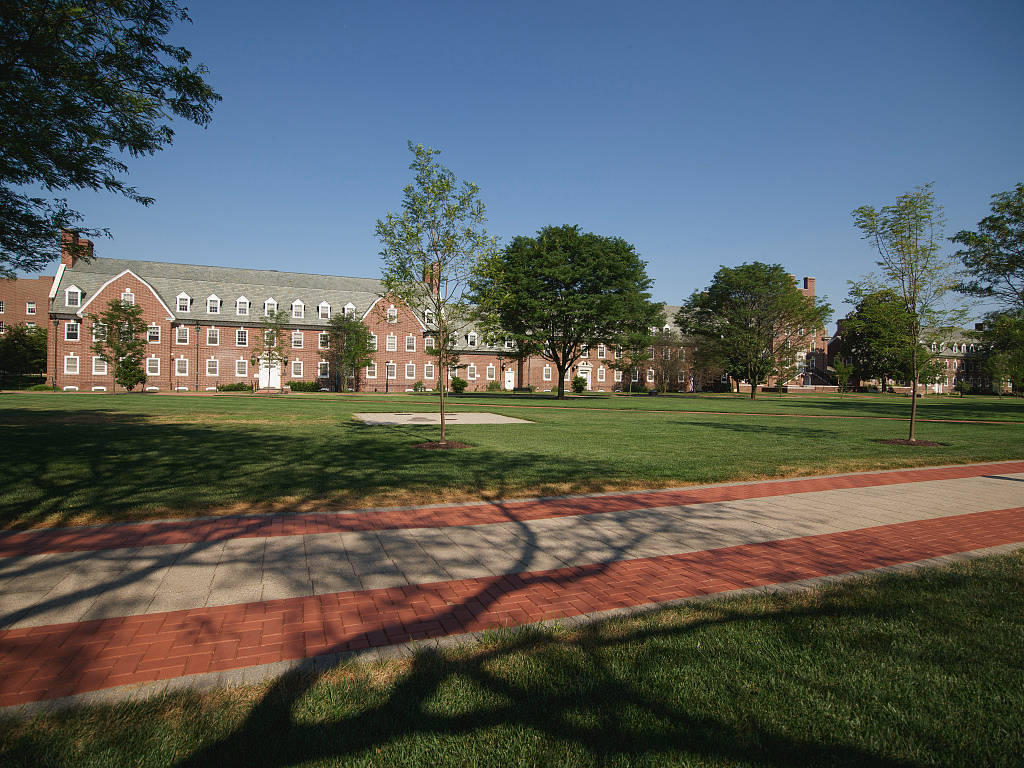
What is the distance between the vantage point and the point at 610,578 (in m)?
4.61

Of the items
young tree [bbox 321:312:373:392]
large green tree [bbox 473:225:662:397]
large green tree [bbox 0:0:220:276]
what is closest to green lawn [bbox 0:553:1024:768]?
large green tree [bbox 0:0:220:276]

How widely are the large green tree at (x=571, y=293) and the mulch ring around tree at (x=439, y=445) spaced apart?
92.0 feet

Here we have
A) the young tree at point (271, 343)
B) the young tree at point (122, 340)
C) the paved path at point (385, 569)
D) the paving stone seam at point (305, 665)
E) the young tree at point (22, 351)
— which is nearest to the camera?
the paving stone seam at point (305, 665)

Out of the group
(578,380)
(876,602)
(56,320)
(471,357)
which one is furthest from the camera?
(471,357)

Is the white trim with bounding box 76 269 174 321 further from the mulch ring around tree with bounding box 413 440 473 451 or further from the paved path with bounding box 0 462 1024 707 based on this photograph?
the paved path with bounding box 0 462 1024 707

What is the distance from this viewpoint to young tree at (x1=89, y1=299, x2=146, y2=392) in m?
42.7

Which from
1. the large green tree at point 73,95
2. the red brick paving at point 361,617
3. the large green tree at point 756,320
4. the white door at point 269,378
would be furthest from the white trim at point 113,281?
the red brick paving at point 361,617

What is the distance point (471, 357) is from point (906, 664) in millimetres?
64696

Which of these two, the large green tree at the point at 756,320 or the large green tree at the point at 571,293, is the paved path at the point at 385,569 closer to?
the large green tree at the point at 571,293

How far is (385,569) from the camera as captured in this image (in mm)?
4711

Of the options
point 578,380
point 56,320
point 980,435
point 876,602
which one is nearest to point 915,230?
point 980,435

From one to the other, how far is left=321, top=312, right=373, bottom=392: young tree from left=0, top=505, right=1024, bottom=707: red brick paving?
52029 millimetres

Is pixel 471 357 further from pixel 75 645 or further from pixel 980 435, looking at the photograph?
pixel 75 645

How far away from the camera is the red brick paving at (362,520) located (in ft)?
17.4
